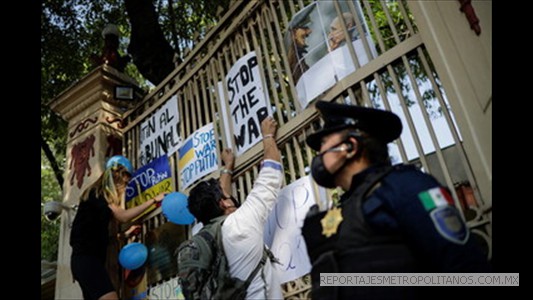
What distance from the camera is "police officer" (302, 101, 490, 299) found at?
1608 millimetres

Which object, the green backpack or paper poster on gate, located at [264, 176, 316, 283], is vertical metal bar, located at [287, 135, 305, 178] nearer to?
paper poster on gate, located at [264, 176, 316, 283]

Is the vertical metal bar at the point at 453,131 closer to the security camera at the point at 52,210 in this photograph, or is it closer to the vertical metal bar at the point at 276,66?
the vertical metal bar at the point at 276,66

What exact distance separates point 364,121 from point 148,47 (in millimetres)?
5237

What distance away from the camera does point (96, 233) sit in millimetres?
4098

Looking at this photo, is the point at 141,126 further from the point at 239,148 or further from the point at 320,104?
the point at 320,104

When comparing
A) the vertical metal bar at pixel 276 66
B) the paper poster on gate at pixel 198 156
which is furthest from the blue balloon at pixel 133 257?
the vertical metal bar at pixel 276 66

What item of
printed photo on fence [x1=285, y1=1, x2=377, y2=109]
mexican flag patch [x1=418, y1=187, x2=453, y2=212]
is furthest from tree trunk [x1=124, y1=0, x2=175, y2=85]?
mexican flag patch [x1=418, y1=187, x2=453, y2=212]

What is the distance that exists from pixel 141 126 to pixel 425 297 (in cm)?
442

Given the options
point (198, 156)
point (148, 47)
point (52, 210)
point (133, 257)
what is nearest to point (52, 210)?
point (52, 210)

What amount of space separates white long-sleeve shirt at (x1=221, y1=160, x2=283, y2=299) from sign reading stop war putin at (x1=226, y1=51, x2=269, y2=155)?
34.5 inches

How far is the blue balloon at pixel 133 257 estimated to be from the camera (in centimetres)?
445

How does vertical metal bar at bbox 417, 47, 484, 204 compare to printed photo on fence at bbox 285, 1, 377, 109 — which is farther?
printed photo on fence at bbox 285, 1, 377, 109

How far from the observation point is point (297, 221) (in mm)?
Result: 3123
